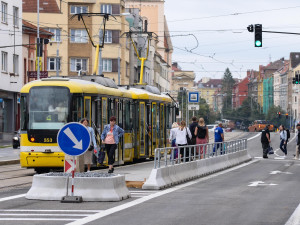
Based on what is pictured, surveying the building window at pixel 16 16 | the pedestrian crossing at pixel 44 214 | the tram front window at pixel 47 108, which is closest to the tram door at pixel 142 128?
the tram front window at pixel 47 108

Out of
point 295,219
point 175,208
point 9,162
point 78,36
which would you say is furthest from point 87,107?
point 78,36

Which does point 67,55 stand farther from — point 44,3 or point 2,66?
point 2,66

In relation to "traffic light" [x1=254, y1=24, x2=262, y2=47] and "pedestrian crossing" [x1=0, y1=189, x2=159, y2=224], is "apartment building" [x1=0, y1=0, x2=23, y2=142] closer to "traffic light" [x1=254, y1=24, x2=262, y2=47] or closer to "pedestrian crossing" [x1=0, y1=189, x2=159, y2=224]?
"traffic light" [x1=254, y1=24, x2=262, y2=47]

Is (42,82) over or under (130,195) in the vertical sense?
over

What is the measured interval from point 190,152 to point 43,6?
214ft

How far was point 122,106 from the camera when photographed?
101 ft

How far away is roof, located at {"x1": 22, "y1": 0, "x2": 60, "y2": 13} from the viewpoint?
86.7 meters

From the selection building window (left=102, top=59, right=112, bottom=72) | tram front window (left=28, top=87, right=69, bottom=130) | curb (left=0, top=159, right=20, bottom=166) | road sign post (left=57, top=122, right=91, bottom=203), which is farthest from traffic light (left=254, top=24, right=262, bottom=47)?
building window (left=102, top=59, right=112, bottom=72)

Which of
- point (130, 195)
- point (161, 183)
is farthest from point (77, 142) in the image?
point (161, 183)

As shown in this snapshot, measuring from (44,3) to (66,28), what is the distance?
13.7 feet

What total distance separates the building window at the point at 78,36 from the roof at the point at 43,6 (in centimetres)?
276

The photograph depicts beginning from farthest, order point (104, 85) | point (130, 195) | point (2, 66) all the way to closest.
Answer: point (2, 66) < point (104, 85) < point (130, 195)

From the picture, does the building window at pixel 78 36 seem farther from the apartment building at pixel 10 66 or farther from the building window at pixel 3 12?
the building window at pixel 3 12

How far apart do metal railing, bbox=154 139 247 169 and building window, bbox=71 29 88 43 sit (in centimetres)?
5047
